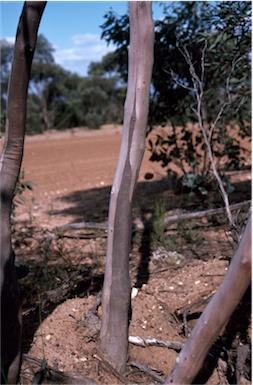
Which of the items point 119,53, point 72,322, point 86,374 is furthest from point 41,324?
point 119,53

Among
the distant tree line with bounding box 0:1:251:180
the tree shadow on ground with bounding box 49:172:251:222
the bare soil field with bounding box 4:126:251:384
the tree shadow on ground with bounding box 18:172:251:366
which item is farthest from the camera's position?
the tree shadow on ground with bounding box 49:172:251:222

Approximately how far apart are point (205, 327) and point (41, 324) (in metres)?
1.24

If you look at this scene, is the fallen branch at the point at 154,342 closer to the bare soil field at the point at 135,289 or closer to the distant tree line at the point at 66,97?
the bare soil field at the point at 135,289

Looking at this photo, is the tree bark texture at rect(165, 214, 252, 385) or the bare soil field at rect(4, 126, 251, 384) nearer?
the tree bark texture at rect(165, 214, 252, 385)

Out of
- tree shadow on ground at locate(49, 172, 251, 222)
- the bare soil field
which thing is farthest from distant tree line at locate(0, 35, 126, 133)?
the bare soil field

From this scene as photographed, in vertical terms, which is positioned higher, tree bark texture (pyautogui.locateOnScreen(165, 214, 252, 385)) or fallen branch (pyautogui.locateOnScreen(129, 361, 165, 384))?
tree bark texture (pyautogui.locateOnScreen(165, 214, 252, 385))

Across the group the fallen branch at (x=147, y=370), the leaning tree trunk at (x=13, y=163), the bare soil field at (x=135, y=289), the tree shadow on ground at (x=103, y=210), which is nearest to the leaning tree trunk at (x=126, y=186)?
the fallen branch at (x=147, y=370)

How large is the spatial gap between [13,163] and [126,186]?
0.60 m

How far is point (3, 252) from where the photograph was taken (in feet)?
8.78

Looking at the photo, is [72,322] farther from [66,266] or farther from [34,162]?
[34,162]

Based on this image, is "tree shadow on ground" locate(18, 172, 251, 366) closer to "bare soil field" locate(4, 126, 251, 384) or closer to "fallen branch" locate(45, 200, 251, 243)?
"bare soil field" locate(4, 126, 251, 384)

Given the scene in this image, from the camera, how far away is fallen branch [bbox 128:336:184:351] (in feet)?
10.6

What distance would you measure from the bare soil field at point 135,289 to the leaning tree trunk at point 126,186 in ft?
0.55

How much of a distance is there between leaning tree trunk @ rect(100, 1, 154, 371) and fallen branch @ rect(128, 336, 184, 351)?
175 millimetres
